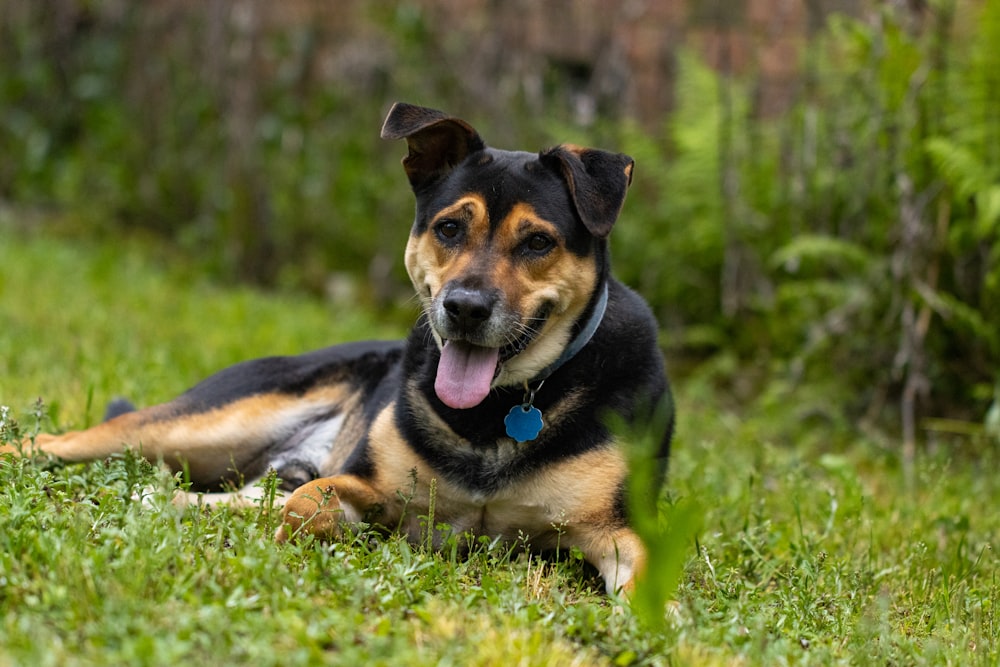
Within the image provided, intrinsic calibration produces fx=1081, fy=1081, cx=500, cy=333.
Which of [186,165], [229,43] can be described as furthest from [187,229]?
[229,43]

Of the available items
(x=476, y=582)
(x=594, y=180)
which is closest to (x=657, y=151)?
(x=594, y=180)

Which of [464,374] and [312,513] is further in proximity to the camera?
[464,374]

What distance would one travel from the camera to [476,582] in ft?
12.2

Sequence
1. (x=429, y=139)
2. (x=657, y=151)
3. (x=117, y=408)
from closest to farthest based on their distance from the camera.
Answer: (x=429, y=139)
(x=117, y=408)
(x=657, y=151)

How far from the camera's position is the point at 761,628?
11.3 feet

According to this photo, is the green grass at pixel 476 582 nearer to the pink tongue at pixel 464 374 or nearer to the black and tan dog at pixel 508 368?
the black and tan dog at pixel 508 368

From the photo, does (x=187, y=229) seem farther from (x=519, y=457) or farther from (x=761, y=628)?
(x=761, y=628)

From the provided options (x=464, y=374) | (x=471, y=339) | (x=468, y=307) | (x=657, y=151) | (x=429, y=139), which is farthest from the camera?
(x=657, y=151)

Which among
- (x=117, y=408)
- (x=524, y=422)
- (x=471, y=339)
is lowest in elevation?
(x=117, y=408)

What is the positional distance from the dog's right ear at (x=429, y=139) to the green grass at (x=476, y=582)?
1.57m

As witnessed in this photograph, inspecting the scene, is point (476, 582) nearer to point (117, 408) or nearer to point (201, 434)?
point (201, 434)

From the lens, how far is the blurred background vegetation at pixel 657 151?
23.7 feet

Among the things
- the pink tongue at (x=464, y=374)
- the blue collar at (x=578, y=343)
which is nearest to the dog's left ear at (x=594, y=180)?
the blue collar at (x=578, y=343)

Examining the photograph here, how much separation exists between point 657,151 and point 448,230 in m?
6.44
